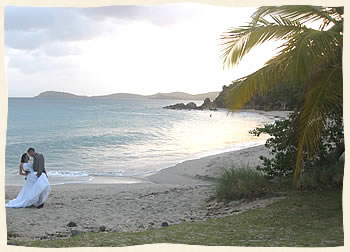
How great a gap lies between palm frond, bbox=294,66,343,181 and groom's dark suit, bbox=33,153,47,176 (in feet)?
12.4

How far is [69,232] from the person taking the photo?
18.3 ft

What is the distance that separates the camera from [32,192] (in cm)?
651

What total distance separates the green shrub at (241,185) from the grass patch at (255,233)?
1.27 metres

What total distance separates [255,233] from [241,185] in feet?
7.44

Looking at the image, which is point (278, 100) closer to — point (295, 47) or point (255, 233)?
point (295, 47)

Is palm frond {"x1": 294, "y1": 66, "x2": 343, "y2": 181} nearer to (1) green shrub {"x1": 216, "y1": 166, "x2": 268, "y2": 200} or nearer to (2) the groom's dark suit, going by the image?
(1) green shrub {"x1": 216, "y1": 166, "x2": 268, "y2": 200}

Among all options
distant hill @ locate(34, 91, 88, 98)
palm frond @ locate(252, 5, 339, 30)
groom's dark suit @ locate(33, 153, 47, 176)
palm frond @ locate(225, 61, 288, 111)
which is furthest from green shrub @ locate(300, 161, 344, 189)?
groom's dark suit @ locate(33, 153, 47, 176)

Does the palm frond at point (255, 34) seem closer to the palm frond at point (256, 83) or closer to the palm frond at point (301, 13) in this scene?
the palm frond at point (301, 13)

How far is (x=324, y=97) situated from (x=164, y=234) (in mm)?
2595

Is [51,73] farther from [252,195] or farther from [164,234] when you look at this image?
[252,195]

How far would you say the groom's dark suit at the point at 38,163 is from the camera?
19.3 feet

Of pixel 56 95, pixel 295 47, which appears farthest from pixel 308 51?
pixel 56 95

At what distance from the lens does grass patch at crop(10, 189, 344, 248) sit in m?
4.33

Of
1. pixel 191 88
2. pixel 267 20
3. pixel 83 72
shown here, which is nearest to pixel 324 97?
pixel 267 20
